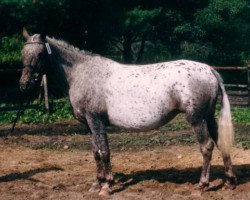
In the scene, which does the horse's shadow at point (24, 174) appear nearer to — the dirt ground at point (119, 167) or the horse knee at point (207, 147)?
the dirt ground at point (119, 167)

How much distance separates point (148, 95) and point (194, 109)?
64cm

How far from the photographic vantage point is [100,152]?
6125 mm

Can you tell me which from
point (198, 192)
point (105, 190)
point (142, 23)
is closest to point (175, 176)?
point (198, 192)

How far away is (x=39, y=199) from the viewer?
5.81 m

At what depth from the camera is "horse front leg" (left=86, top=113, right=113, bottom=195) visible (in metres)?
6.04

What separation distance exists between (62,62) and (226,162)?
107 inches

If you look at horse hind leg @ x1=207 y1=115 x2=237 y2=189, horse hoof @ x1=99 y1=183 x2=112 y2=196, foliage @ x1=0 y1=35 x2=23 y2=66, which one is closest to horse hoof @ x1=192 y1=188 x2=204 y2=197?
horse hind leg @ x1=207 y1=115 x2=237 y2=189

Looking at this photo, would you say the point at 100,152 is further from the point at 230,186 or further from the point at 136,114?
the point at 230,186

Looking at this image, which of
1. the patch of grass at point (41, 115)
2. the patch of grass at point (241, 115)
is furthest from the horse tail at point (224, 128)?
the patch of grass at point (41, 115)

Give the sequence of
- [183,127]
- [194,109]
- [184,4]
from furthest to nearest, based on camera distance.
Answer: [184,4] < [183,127] < [194,109]

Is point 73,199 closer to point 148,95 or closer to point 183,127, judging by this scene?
point 148,95

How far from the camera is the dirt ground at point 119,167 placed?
6039 millimetres

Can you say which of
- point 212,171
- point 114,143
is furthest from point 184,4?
point 212,171

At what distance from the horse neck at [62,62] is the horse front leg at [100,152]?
26.8 inches
